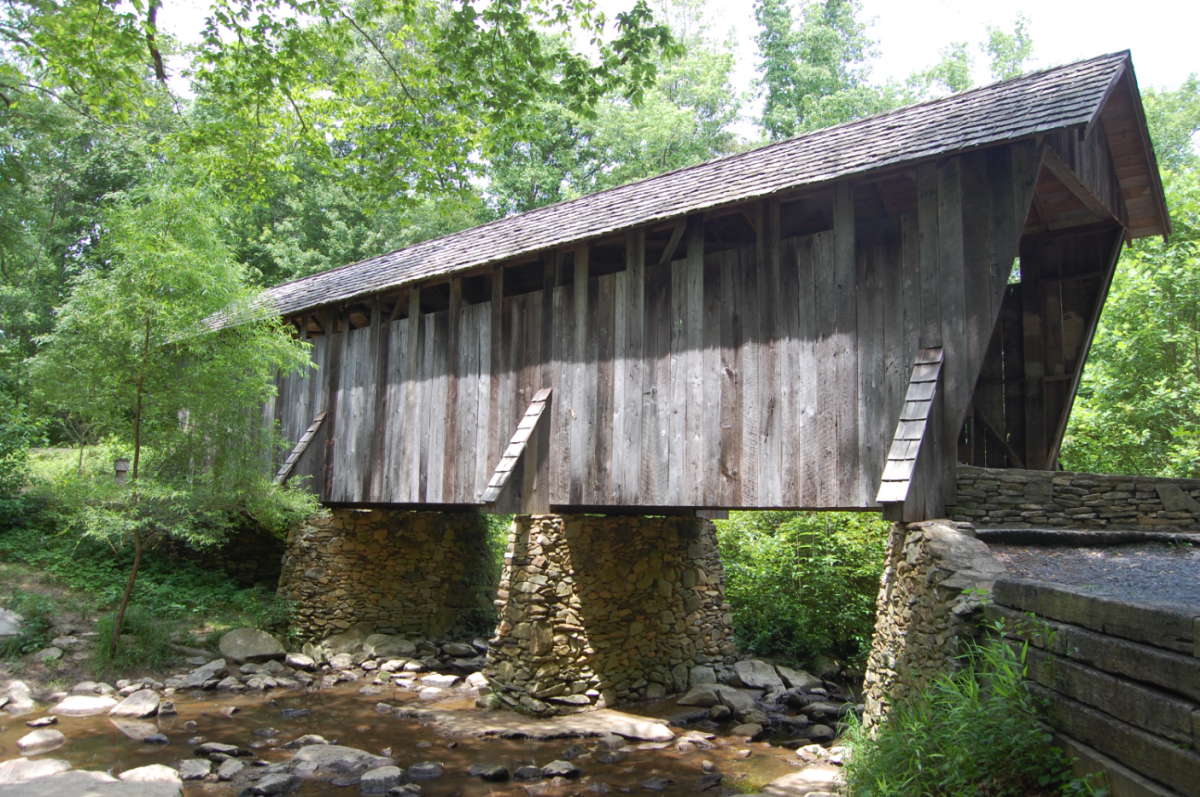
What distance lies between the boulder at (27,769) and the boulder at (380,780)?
6.96 feet

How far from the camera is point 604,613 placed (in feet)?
29.7

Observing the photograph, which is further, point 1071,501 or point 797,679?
point 797,679

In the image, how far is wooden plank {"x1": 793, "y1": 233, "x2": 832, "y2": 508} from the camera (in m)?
6.36

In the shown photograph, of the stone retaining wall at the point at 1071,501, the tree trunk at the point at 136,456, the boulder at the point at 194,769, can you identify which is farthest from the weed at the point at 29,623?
the stone retaining wall at the point at 1071,501

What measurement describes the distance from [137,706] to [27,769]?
262 cm

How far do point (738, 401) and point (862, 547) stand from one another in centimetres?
576

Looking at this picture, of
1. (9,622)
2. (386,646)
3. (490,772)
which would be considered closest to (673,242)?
(490,772)

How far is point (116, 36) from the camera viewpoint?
6.76m

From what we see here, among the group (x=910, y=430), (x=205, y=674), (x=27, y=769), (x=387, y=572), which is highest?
(x=910, y=430)

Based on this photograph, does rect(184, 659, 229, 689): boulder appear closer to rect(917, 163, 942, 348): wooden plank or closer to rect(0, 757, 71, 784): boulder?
rect(0, 757, 71, 784): boulder

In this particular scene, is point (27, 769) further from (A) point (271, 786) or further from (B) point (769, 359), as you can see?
(B) point (769, 359)

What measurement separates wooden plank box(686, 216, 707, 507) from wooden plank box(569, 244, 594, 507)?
3.87ft

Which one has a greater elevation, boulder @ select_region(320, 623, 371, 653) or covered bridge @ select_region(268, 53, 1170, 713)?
covered bridge @ select_region(268, 53, 1170, 713)

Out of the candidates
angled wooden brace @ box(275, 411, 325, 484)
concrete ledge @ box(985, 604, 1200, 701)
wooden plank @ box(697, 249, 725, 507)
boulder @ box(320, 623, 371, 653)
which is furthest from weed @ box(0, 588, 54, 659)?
concrete ledge @ box(985, 604, 1200, 701)
